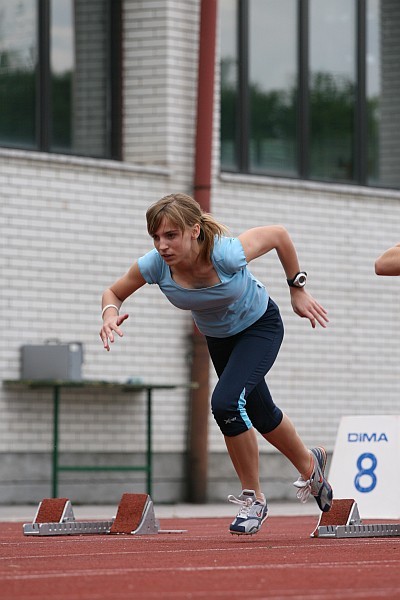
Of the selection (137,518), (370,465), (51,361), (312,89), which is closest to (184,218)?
(137,518)

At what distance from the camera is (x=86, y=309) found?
50.8ft

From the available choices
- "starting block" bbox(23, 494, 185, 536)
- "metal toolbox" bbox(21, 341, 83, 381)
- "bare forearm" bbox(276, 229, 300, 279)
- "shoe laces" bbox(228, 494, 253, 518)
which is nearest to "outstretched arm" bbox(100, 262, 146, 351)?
"bare forearm" bbox(276, 229, 300, 279)

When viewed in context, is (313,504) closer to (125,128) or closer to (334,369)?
(334,369)

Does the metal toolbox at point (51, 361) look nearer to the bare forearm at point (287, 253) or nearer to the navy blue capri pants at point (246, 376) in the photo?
the navy blue capri pants at point (246, 376)

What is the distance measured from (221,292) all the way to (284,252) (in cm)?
53

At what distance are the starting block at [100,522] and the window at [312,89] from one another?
296 inches

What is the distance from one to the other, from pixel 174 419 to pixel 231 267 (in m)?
7.79

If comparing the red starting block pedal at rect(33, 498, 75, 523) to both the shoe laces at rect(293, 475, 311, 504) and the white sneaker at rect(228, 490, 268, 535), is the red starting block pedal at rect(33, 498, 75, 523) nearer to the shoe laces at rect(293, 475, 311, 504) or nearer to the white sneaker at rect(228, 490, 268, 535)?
the white sneaker at rect(228, 490, 268, 535)

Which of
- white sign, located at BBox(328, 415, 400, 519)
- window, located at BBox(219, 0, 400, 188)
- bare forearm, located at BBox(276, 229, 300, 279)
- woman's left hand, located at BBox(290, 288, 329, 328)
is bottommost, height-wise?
white sign, located at BBox(328, 415, 400, 519)

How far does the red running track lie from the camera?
18.9 feet

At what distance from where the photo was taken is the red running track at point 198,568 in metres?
5.75

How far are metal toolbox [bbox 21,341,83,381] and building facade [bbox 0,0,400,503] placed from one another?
177mm

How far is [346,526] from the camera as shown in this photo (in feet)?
30.0

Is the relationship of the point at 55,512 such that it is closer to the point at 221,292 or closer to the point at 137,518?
the point at 137,518
